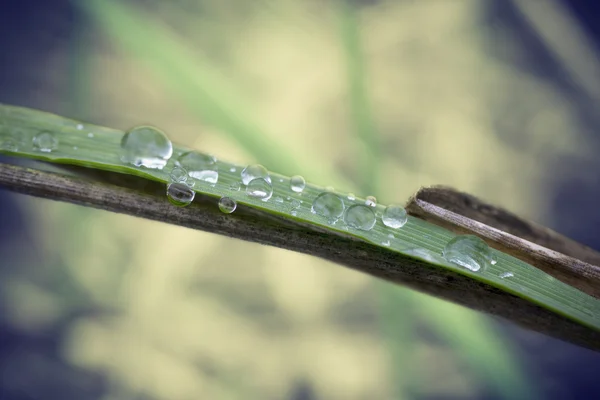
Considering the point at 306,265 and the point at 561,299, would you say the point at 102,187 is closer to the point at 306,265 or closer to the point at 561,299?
the point at 561,299

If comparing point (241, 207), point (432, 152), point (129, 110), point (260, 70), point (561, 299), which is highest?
point (260, 70)

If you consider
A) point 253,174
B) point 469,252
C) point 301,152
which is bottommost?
point 469,252

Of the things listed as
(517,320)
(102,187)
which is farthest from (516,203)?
(102,187)

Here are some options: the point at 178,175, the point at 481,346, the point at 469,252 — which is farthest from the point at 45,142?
the point at 481,346

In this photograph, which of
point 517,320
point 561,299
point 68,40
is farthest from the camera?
point 68,40

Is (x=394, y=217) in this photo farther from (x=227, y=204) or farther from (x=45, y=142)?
(x=45, y=142)

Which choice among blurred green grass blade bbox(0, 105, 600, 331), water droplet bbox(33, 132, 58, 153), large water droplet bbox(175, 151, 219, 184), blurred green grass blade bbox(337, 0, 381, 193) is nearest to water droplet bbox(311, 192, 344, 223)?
blurred green grass blade bbox(0, 105, 600, 331)

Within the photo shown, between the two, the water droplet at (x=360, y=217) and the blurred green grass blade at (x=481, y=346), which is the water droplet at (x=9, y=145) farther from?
Result: the blurred green grass blade at (x=481, y=346)
